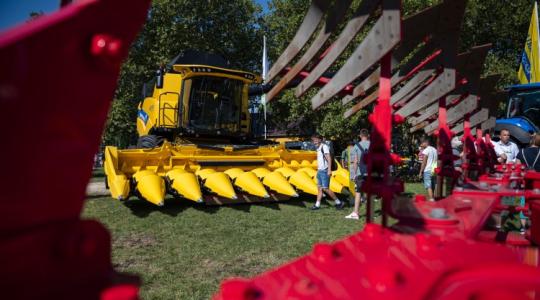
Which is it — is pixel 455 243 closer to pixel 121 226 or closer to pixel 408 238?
pixel 408 238

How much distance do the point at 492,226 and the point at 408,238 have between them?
2090 millimetres

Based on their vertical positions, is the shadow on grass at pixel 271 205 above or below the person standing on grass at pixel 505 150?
below

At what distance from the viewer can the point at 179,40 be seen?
2705 centimetres

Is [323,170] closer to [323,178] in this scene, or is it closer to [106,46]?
[323,178]

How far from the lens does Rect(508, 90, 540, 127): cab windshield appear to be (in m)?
12.1

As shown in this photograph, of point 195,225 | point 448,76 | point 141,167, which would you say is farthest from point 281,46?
point 448,76

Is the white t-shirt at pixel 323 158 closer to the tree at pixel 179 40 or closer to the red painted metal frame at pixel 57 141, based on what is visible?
the red painted metal frame at pixel 57 141

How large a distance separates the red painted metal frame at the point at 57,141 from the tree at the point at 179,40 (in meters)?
24.7

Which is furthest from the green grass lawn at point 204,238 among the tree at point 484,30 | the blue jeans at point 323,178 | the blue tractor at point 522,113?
the tree at point 484,30

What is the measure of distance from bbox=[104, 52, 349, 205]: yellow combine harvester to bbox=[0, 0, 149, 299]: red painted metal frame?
21.4 feet

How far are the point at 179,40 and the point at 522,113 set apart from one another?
20620mm

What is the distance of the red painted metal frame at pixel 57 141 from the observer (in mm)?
845

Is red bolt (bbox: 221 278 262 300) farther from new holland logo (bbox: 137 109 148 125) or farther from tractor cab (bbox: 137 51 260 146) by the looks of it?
new holland logo (bbox: 137 109 148 125)

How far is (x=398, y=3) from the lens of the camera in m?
1.94
